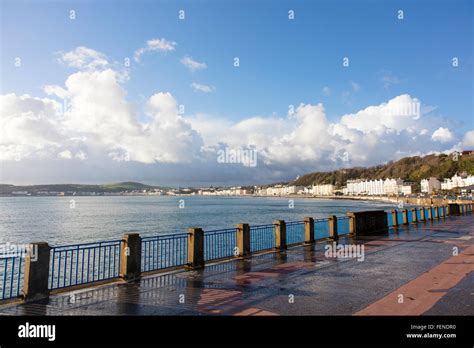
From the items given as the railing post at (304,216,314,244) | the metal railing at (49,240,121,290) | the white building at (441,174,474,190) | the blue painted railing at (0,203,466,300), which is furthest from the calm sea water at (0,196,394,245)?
the white building at (441,174,474,190)

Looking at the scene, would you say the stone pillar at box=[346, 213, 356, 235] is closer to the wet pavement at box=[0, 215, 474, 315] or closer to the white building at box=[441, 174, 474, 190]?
the wet pavement at box=[0, 215, 474, 315]

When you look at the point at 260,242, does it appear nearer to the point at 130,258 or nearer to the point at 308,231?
the point at 308,231

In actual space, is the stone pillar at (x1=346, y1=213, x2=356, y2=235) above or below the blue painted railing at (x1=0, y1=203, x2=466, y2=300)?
above

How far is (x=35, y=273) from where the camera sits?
814 centimetres

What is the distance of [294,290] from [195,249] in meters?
3.84

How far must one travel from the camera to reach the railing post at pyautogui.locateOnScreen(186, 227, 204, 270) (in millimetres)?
11398

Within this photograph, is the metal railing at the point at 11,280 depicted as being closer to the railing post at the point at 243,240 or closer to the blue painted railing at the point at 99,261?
the blue painted railing at the point at 99,261

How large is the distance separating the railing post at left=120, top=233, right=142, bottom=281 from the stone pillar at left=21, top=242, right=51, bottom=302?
1.96 m

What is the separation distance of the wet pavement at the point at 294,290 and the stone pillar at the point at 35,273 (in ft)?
0.94
